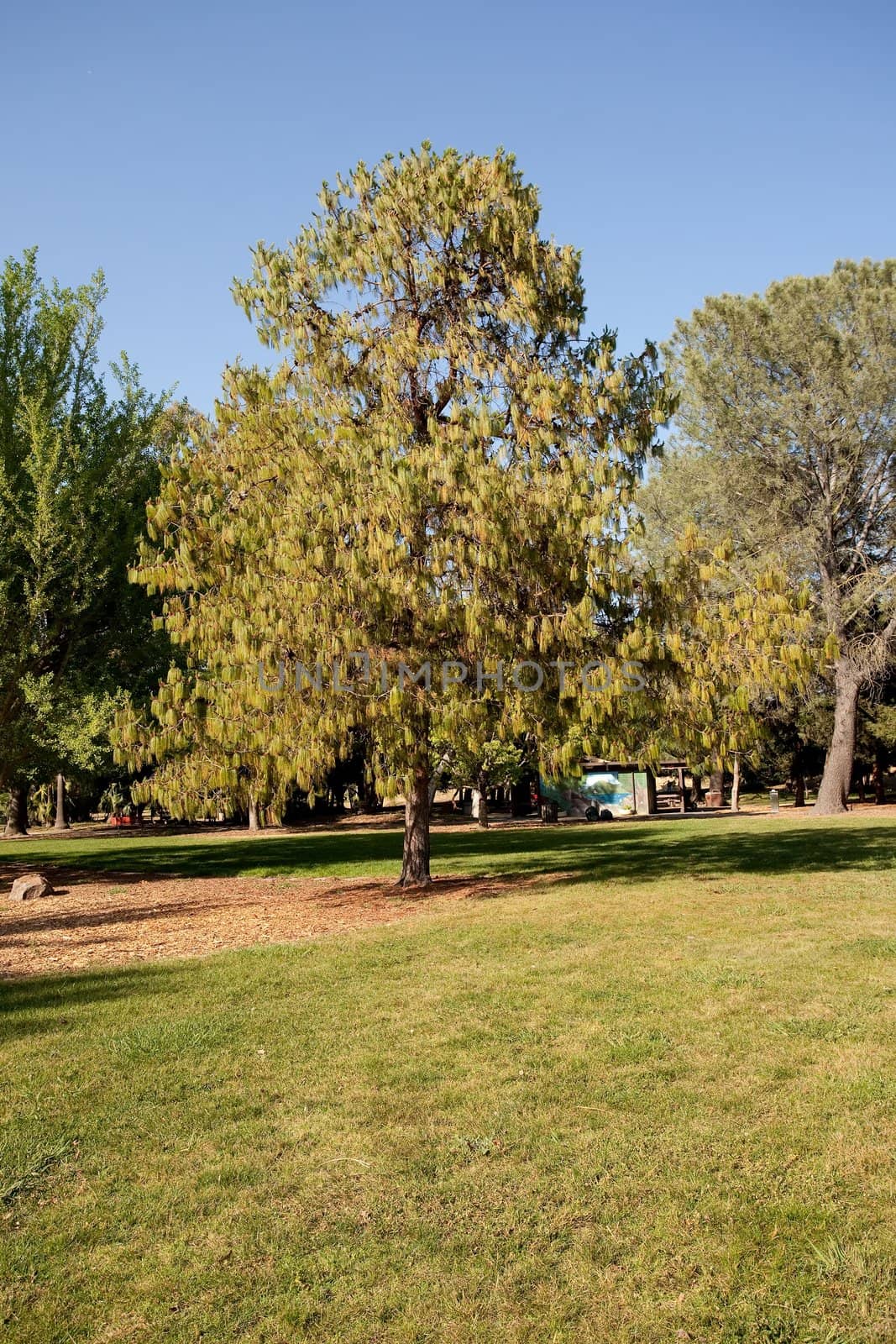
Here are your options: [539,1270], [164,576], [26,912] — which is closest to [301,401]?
[164,576]

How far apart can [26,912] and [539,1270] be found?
12.2 meters

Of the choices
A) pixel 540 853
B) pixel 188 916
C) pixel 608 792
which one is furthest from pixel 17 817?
pixel 188 916

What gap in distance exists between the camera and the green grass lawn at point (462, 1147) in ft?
9.84

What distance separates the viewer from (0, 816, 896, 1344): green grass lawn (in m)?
3.00

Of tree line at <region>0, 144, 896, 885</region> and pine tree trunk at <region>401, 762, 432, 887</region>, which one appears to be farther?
pine tree trunk at <region>401, 762, 432, 887</region>

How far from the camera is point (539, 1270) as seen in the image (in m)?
3.15

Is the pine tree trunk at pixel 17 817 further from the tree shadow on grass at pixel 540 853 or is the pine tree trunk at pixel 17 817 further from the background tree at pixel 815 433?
the background tree at pixel 815 433

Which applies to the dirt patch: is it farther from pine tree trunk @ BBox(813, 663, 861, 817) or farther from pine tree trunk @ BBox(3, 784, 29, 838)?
pine tree trunk @ BBox(3, 784, 29, 838)

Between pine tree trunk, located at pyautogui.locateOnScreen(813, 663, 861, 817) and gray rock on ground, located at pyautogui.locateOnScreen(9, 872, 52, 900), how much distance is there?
23.1 metres

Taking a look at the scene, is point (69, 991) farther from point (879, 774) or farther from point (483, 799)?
point (879, 774)

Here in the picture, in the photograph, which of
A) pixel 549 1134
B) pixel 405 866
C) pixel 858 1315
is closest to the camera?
pixel 858 1315

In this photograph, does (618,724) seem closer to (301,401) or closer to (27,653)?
(301,401)

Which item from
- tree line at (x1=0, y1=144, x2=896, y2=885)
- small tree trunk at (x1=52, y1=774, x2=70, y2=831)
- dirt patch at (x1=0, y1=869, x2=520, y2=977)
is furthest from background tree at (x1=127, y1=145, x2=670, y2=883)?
small tree trunk at (x1=52, y1=774, x2=70, y2=831)

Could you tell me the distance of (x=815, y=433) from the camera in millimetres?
26875
